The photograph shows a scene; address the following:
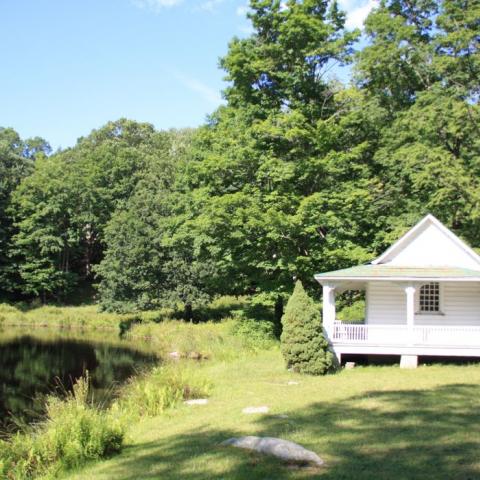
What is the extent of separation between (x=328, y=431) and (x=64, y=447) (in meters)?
4.63

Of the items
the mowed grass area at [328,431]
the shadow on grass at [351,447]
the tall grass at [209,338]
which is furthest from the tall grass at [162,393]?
the tall grass at [209,338]

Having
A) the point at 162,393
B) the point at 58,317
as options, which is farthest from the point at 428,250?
the point at 58,317

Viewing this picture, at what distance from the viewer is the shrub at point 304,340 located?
17.7 metres

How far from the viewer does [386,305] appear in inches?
861

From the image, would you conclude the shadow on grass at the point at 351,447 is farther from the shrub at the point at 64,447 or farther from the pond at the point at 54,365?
the pond at the point at 54,365

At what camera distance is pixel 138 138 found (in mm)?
75188

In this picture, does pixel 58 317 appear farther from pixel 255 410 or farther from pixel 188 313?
pixel 255 410

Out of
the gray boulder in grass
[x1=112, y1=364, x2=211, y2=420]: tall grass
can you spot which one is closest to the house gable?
[x1=112, y1=364, x2=211, y2=420]: tall grass

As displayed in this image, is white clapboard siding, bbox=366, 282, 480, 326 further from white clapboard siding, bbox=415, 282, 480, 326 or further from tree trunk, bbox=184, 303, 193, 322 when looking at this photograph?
tree trunk, bbox=184, 303, 193, 322

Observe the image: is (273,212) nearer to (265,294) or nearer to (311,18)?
(265,294)

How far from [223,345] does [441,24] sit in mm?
20220

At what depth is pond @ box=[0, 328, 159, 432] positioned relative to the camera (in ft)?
59.3

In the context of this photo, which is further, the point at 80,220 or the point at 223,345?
the point at 80,220

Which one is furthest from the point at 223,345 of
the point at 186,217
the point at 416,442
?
the point at 416,442
